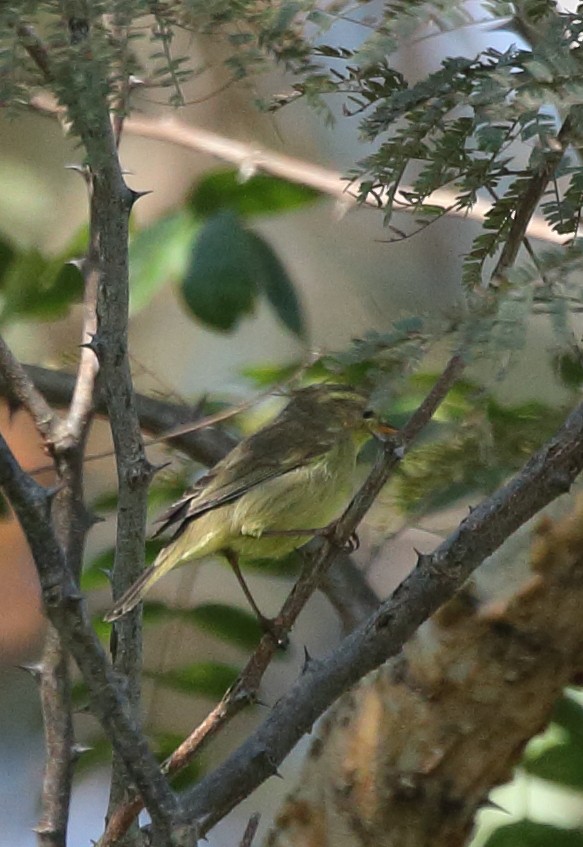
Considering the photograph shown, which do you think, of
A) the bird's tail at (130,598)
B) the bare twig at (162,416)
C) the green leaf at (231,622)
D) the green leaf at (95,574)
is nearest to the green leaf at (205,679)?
the green leaf at (231,622)

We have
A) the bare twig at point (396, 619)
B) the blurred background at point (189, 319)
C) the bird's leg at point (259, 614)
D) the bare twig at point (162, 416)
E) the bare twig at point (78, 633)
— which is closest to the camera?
the bare twig at point (78, 633)

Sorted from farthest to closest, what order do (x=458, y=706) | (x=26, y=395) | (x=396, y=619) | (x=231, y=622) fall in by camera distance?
(x=231, y=622)
(x=26, y=395)
(x=458, y=706)
(x=396, y=619)

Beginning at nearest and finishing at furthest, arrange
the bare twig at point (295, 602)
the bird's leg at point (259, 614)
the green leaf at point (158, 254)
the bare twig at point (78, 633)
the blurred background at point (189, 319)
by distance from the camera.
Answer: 1. the bare twig at point (78, 633)
2. the bare twig at point (295, 602)
3. the bird's leg at point (259, 614)
4. the green leaf at point (158, 254)
5. the blurred background at point (189, 319)

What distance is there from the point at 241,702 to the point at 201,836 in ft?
0.44

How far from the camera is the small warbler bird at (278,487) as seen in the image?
1.66 meters

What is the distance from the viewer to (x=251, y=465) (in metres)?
1.73

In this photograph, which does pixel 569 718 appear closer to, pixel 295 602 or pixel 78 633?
pixel 295 602

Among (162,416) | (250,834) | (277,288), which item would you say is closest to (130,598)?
(250,834)

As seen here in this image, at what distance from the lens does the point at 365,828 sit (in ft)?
3.60

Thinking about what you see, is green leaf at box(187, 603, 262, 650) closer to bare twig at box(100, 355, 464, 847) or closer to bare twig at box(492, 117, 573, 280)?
bare twig at box(100, 355, 464, 847)

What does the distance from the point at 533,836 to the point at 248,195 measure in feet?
3.42

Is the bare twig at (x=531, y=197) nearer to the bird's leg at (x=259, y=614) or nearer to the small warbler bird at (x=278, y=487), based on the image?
the bird's leg at (x=259, y=614)

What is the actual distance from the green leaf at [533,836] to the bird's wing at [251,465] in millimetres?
592

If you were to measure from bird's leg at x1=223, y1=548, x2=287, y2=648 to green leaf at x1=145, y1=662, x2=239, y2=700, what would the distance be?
3.4 inches
